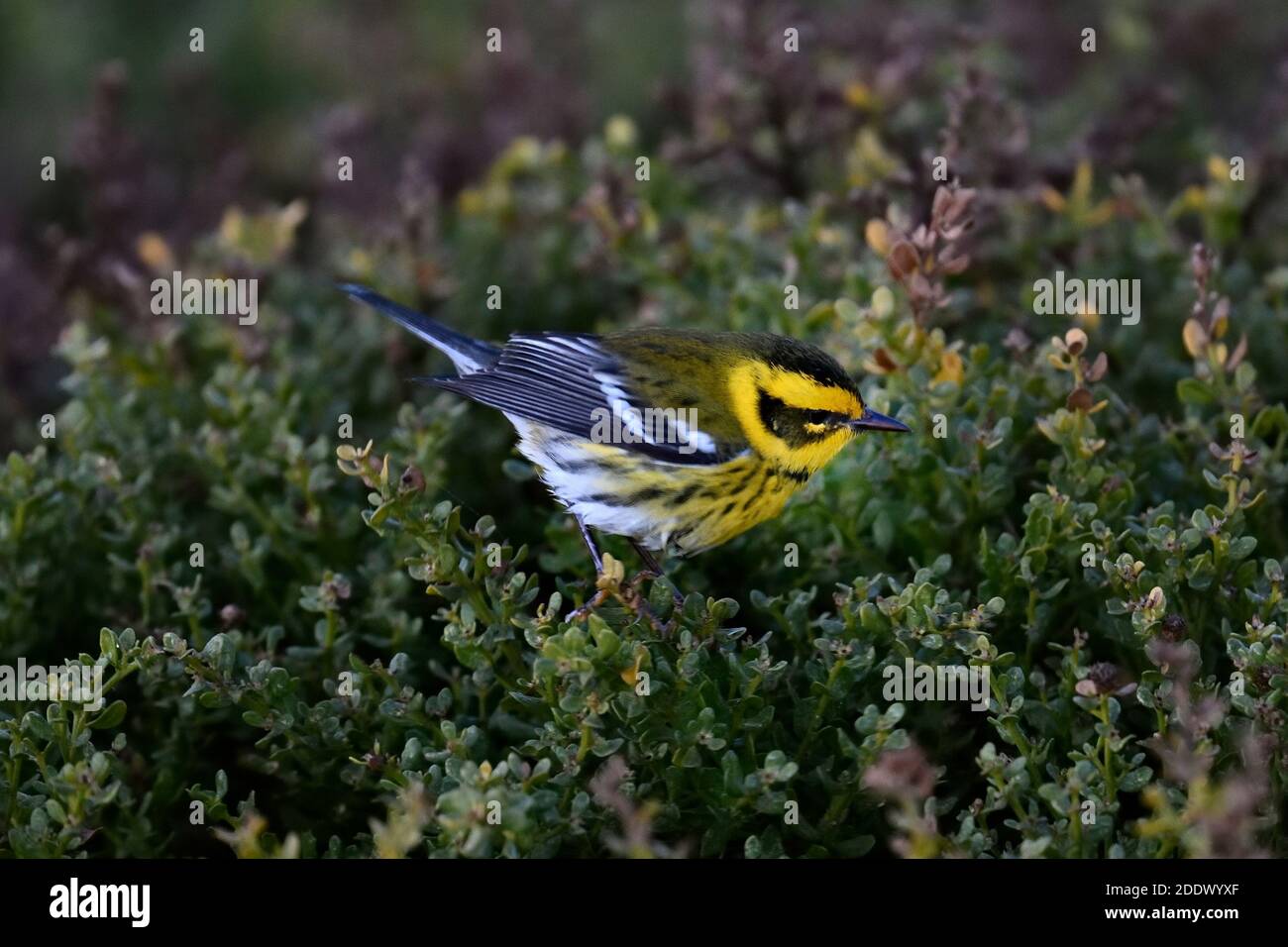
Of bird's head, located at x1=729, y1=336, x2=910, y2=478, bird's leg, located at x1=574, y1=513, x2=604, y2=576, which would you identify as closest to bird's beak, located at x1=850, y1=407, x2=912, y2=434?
bird's head, located at x1=729, y1=336, x2=910, y2=478

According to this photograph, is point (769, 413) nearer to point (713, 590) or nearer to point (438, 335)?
point (713, 590)

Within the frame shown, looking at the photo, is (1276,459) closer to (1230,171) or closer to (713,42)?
(1230,171)

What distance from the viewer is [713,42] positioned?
202 inches

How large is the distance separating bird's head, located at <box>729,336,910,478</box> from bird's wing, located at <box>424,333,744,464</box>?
93 mm

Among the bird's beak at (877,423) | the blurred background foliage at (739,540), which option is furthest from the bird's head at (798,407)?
the blurred background foliage at (739,540)

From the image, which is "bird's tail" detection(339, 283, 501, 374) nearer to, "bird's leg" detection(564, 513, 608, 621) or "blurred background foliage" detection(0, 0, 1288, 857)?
"blurred background foliage" detection(0, 0, 1288, 857)

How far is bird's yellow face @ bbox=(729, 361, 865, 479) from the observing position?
9.57ft

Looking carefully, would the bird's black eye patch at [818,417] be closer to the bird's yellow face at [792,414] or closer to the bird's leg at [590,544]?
the bird's yellow face at [792,414]

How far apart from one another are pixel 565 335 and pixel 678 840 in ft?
4.20

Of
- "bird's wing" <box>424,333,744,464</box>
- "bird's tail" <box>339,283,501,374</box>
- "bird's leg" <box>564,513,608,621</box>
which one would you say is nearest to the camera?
"bird's leg" <box>564,513,608,621</box>

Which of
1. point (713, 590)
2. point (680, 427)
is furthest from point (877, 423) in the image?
point (713, 590)

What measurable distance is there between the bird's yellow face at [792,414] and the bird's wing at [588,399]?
84 mm

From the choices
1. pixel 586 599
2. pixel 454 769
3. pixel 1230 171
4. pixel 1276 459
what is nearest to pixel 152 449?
pixel 586 599

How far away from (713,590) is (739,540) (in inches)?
5.7
